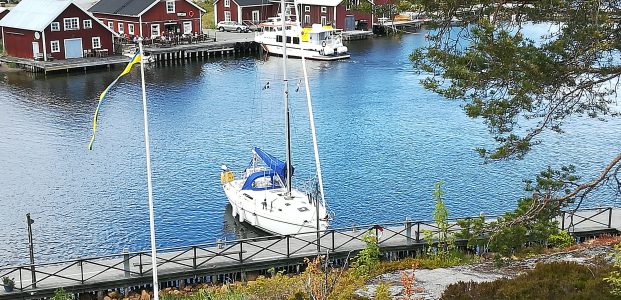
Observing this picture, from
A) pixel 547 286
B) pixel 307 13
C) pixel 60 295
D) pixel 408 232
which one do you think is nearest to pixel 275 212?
pixel 408 232

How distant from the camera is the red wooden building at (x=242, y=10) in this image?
86.1 m

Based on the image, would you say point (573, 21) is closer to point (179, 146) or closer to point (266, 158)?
point (266, 158)

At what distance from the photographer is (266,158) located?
35.6 metres

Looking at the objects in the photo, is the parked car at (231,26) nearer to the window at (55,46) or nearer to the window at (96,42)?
the window at (96,42)

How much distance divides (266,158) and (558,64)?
63.6 ft

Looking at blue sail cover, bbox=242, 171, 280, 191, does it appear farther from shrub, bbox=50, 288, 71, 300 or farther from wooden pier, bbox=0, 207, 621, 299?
shrub, bbox=50, 288, 71, 300

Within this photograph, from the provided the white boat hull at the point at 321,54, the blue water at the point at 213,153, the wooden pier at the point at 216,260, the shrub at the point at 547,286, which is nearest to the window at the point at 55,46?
the blue water at the point at 213,153

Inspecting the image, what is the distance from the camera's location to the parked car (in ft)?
282

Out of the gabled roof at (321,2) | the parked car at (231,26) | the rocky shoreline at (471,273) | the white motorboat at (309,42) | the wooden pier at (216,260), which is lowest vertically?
the wooden pier at (216,260)

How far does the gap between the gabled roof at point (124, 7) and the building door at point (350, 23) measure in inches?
619

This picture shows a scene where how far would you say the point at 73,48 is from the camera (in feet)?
226

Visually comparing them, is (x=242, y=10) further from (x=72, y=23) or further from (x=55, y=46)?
(x=55, y=46)

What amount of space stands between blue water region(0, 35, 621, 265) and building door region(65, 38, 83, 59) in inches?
166

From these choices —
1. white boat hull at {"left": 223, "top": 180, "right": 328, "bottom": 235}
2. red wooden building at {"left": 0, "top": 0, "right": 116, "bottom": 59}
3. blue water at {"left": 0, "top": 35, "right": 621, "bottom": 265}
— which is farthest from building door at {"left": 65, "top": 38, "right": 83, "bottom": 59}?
white boat hull at {"left": 223, "top": 180, "right": 328, "bottom": 235}
